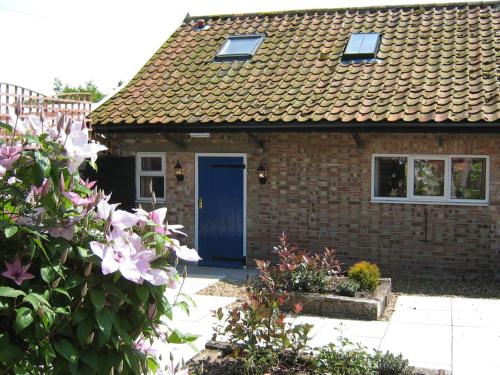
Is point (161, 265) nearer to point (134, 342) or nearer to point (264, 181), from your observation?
point (134, 342)

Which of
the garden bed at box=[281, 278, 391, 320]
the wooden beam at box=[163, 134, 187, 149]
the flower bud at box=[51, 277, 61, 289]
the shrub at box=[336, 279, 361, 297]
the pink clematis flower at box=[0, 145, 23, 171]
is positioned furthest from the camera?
the wooden beam at box=[163, 134, 187, 149]

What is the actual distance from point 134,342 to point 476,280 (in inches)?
367

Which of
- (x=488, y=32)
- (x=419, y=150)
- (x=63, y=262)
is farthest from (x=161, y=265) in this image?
(x=488, y=32)

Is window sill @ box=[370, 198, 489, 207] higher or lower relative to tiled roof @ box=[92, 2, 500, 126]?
lower

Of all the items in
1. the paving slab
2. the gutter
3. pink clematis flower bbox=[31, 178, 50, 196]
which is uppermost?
the gutter

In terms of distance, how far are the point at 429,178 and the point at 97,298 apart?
9.76 m

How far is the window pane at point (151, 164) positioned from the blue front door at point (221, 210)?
3.46 ft

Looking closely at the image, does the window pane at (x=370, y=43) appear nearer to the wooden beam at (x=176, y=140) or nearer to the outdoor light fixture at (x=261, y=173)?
the outdoor light fixture at (x=261, y=173)

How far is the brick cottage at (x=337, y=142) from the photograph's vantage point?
1086cm

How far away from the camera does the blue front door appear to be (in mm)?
12312

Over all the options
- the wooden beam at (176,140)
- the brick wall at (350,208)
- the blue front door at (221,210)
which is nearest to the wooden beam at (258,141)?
the brick wall at (350,208)

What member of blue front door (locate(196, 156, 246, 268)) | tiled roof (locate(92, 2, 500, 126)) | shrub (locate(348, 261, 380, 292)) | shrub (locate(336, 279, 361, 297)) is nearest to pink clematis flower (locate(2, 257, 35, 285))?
shrub (locate(336, 279, 361, 297))

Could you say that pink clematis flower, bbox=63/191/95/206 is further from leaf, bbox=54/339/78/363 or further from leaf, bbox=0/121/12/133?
leaf, bbox=54/339/78/363

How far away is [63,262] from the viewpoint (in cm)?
230
